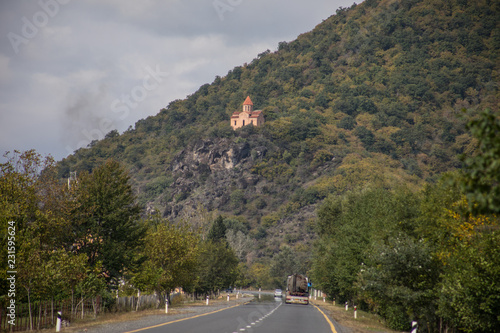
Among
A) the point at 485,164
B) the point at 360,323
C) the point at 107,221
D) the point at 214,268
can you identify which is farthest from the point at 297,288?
the point at 485,164

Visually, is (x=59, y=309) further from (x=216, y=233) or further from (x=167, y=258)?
(x=216, y=233)

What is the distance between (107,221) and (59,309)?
9219 mm

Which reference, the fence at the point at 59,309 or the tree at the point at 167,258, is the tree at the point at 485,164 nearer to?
the fence at the point at 59,309

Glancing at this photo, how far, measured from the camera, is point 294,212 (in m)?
194

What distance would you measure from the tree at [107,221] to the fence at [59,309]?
2.36 m

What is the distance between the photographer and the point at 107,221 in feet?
122

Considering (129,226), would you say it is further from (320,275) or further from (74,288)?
(320,275)

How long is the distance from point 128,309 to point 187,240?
27.5 feet

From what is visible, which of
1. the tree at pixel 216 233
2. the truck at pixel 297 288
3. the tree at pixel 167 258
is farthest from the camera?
the tree at pixel 216 233

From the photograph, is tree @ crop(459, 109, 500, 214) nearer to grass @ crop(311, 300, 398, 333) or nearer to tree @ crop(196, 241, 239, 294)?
grass @ crop(311, 300, 398, 333)

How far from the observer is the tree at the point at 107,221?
3600 centimetres

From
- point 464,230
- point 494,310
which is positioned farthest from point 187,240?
point 494,310

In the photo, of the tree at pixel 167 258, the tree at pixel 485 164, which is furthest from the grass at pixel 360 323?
the tree at pixel 485 164

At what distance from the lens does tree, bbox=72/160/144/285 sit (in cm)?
3600
